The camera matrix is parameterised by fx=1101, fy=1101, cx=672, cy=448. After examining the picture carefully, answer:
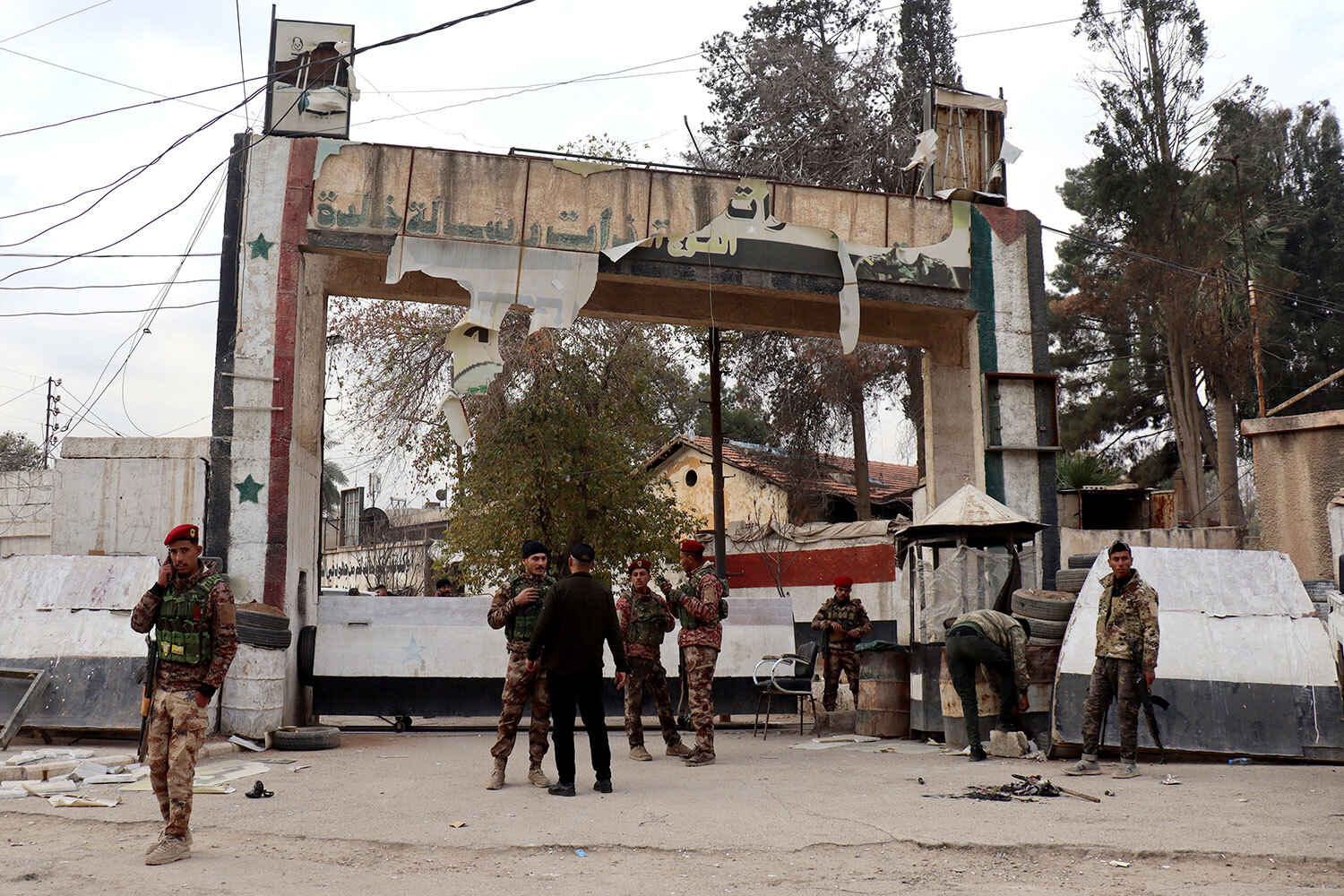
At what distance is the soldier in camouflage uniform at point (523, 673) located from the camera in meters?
8.14

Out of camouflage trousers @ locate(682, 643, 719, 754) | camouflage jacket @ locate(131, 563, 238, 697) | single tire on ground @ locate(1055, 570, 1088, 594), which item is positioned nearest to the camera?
camouflage jacket @ locate(131, 563, 238, 697)

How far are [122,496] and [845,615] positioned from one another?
28.3 feet

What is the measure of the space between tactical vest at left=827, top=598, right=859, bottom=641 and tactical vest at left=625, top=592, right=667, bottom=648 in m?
3.80

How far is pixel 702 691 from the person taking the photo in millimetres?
10062

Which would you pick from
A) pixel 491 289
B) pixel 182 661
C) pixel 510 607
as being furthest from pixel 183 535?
pixel 491 289

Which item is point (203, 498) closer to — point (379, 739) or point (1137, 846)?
point (379, 739)

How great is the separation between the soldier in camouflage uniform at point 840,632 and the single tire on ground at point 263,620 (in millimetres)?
6344

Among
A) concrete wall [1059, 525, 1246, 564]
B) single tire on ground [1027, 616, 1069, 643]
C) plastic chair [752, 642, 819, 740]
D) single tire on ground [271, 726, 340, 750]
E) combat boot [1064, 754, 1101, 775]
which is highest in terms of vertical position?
concrete wall [1059, 525, 1246, 564]

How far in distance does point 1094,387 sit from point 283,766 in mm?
27770

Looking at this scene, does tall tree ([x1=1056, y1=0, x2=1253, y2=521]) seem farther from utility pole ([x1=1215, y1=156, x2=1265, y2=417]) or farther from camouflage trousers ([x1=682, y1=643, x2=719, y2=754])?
camouflage trousers ([x1=682, y1=643, x2=719, y2=754])

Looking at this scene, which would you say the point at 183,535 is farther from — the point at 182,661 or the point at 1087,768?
the point at 1087,768

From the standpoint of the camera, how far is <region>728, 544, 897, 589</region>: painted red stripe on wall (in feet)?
77.3

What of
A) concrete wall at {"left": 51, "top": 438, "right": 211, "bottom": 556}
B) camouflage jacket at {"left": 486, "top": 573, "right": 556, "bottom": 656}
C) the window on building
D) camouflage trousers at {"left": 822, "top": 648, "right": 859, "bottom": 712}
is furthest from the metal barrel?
the window on building

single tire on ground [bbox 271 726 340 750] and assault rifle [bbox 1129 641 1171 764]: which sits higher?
assault rifle [bbox 1129 641 1171 764]
